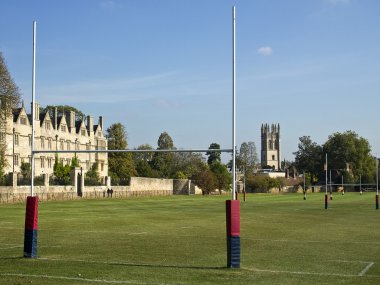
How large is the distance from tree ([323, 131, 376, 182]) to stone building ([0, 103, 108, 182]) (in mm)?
67933

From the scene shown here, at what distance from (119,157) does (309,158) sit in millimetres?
71438

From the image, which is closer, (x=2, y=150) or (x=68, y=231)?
(x=68, y=231)

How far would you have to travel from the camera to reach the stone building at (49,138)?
7806 cm

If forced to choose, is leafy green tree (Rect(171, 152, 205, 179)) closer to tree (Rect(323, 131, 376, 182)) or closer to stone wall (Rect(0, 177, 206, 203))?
stone wall (Rect(0, 177, 206, 203))

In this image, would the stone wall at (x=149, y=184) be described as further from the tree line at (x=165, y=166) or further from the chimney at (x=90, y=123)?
the chimney at (x=90, y=123)

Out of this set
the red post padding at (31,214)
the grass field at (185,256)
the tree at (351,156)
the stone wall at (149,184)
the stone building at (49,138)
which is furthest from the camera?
the tree at (351,156)

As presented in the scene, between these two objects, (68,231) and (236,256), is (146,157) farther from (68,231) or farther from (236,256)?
(236,256)

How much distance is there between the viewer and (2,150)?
5994cm

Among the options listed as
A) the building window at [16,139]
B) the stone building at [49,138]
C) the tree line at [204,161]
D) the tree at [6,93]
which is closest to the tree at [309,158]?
the tree line at [204,161]

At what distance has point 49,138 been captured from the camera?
285 ft

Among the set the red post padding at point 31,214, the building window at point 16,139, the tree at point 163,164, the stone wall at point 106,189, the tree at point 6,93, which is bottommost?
the stone wall at point 106,189

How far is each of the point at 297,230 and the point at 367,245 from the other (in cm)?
569

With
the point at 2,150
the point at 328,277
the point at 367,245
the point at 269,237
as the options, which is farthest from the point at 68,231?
the point at 2,150

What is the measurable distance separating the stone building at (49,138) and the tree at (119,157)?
4.14 meters
